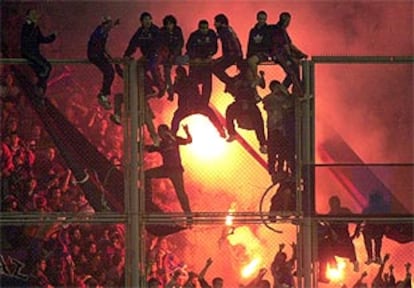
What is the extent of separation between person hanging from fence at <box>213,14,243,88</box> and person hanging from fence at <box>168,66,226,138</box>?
0.36 m

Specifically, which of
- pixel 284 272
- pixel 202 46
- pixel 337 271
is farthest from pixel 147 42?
pixel 337 271

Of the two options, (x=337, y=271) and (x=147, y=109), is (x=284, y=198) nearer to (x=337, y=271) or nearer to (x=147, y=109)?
(x=337, y=271)

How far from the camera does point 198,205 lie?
20000mm

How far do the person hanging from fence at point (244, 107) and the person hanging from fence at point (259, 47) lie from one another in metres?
0.10

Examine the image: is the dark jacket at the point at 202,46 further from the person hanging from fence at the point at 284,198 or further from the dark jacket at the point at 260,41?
the person hanging from fence at the point at 284,198

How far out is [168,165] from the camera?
13.0m

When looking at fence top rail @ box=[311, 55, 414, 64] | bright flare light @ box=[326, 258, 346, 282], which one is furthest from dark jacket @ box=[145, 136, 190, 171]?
bright flare light @ box=[326, 258, 346, 282]

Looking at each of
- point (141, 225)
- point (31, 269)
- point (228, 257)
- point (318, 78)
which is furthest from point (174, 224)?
point (318, 78)

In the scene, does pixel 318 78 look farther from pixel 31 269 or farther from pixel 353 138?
pixel 31 269

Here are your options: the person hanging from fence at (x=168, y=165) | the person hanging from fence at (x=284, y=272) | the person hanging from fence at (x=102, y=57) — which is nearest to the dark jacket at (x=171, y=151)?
the person hanging from fence at (x=168, y=165)

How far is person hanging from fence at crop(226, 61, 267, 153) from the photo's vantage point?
12.7 m

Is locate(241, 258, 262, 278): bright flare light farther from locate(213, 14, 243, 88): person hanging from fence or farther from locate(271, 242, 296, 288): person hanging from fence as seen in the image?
locate(213, 14, 243, 88): person hanging from fence

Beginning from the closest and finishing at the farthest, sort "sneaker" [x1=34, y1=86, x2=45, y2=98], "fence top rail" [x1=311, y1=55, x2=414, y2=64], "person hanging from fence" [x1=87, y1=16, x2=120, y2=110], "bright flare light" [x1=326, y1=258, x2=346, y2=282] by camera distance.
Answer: "fence top rail" [x1=311, y1=55, x2=414, y2=64], "person hanging from fence" [x1=87, y1=16, x2=120, y2=110], "bright flare light" [x1=326, y1=258, x2=346, y2=282], "sneaker" [x1=34, y1=86, x2=45, y2=98]

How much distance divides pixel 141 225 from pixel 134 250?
0.35m
